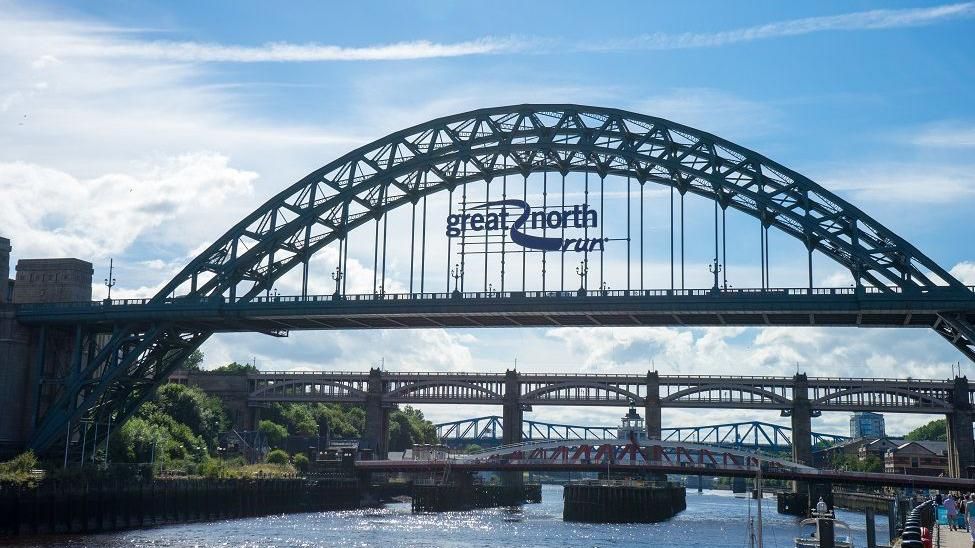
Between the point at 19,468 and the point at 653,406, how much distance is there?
71.4 metres

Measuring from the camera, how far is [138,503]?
7600cm

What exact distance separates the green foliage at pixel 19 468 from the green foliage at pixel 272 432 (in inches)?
2490

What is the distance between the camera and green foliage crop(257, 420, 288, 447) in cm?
13750

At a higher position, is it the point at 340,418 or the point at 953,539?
the point at 340,418

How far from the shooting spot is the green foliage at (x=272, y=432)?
137500mm

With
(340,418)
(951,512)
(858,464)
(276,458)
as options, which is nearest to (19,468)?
(276,458)

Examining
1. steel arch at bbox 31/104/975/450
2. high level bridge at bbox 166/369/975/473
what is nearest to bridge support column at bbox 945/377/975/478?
high level bridge at bbox 166/369/975/473

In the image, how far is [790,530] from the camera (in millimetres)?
91812

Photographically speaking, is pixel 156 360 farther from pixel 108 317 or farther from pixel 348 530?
pixel 348 530

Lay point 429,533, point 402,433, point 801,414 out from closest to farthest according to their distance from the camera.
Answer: point 429,533
point 801,414
point 402,433

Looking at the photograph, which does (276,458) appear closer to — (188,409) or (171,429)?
(188,409)

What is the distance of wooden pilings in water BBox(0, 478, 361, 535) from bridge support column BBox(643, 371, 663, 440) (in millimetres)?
39355

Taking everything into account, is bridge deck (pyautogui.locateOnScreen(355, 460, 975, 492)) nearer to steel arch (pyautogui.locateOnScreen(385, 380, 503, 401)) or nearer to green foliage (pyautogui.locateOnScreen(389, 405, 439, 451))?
steel arch (pyautogui.locateOnScreen(385, 380, 503, 401))

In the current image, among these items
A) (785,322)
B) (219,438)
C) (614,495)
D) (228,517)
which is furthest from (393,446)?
(785,322)
